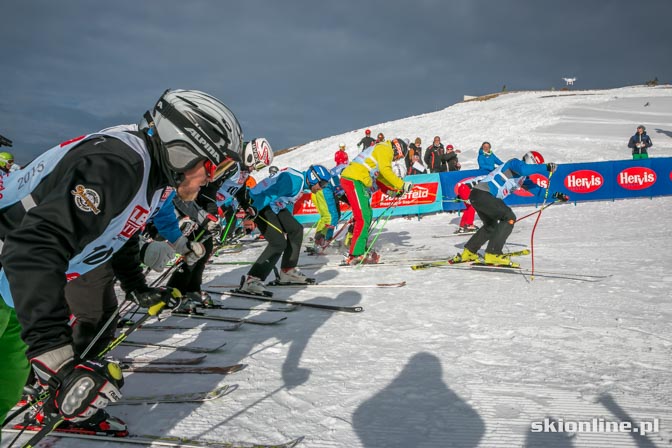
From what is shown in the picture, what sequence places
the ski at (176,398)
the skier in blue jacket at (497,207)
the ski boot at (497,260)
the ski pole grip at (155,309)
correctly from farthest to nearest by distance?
the skier in blue jacket at (497,207), the ski boot at (497,260), the ski at (176,398), the ski pole grip at (155,309)

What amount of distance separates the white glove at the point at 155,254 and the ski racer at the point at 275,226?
3.11 metres

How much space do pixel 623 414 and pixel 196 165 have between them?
8.89ft

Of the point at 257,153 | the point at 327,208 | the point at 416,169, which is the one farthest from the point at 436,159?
the point at 257,153

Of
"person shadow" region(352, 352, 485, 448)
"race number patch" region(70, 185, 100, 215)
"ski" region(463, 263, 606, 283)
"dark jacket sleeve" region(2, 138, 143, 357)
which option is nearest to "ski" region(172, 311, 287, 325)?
"person shadow" region(352, 352, 485, 448)

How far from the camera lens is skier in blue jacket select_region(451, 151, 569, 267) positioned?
279 inches

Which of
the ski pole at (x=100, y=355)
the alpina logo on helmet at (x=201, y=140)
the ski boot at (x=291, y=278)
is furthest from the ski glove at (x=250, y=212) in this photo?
the alpina logo on helmet at (x=201, y=140)

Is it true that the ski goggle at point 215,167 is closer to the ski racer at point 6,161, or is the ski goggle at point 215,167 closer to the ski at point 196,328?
the ski at point 196,328

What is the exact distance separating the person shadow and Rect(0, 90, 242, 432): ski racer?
4.43 ft

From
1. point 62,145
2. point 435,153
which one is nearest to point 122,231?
point 62,145

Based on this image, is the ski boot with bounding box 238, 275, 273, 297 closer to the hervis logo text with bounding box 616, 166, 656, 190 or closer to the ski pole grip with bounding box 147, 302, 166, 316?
the ski pole grip with bounding box 147, 302, 166, 316

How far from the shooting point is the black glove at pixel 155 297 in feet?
7.90

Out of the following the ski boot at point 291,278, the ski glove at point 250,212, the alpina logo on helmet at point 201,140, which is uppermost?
the alpina logo on helmet at point 201,140

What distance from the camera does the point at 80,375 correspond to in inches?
55.3

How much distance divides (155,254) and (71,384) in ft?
5.37
